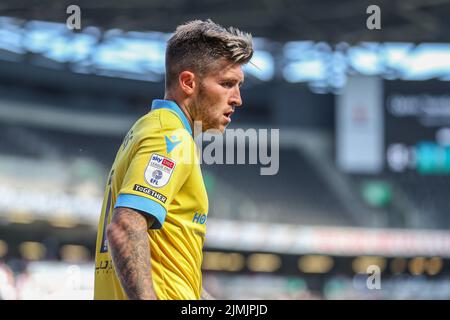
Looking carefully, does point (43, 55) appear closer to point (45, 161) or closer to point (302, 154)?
point (45, 161)

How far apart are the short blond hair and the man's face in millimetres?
30

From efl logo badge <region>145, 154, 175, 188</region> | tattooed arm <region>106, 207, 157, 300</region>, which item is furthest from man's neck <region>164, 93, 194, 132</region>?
tattooed arm <region>106, 207, 157, 300</region>

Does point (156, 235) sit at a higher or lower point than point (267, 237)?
lower

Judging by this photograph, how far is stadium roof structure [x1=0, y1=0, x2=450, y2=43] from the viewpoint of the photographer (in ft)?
83.1

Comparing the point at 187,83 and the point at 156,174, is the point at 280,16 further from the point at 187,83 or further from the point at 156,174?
the point at 156,174

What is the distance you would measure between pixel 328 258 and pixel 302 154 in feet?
13.3

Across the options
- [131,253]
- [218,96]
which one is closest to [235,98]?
[218,96]

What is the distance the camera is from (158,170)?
2229 millimetres

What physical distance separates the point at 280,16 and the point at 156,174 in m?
25.2

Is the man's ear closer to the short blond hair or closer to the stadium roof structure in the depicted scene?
the short blond hair
